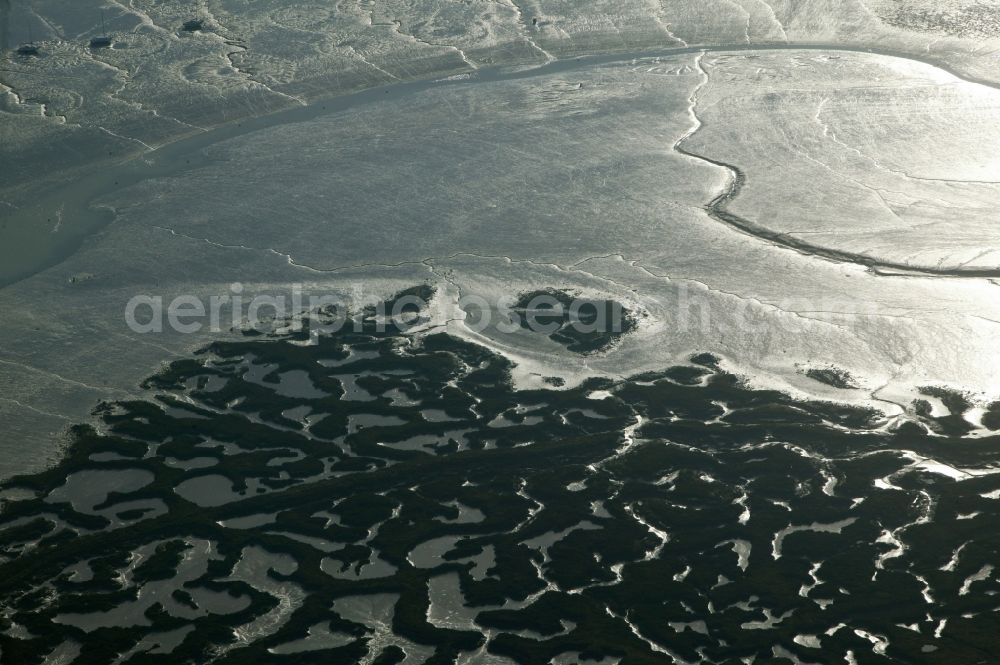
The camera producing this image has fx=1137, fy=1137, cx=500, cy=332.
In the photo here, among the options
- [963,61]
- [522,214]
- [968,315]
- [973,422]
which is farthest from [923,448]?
[963,61]

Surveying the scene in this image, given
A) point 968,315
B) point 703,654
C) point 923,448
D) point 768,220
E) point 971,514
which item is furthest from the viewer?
point 768,220

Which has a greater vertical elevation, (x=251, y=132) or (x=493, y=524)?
(x=251, y=132)

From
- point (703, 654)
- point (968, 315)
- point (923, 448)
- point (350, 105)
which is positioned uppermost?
point (350, 105)

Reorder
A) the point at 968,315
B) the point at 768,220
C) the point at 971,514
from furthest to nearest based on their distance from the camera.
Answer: the point at 768,220 < the point at 968,315 < the point at 971,514

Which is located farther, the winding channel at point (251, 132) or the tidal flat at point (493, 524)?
the winding channel at point (251, 132)

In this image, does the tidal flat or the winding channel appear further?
the winding channel

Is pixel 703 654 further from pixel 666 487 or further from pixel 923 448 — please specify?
pixel 923 448

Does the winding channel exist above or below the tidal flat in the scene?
above

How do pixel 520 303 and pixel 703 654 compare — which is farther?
pixel 520 303

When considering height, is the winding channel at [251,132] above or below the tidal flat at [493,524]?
above

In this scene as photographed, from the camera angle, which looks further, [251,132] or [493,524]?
[251,132]

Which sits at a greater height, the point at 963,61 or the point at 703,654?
the point at 963,61
